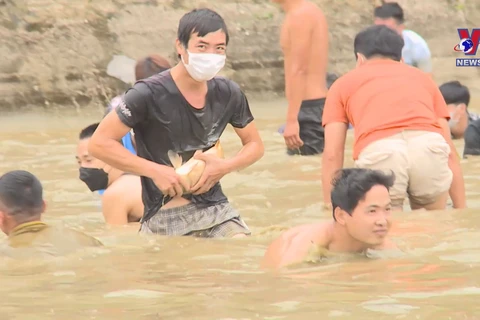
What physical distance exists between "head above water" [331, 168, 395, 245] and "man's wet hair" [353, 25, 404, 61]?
167cm

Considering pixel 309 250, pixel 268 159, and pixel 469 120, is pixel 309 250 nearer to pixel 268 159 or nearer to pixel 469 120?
pixel 268 159

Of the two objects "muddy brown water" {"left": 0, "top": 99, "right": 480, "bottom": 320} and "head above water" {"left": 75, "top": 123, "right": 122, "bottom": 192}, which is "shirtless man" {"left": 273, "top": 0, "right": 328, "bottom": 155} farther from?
"head above water" {"left": 75, "top": 123, "right": 122, "bottom": 192}

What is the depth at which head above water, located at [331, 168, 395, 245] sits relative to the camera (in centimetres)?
577

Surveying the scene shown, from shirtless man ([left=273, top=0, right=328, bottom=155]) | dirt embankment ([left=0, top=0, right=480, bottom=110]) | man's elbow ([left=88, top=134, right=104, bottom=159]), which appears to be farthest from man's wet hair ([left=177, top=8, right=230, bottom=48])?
dirt embankment ([left=0, top=0, right=480, bottom=110])

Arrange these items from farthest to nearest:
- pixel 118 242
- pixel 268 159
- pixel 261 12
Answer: pixel 261 12 → pixel 268 159 → pixel 118 242

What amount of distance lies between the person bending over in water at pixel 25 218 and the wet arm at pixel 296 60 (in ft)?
13.1

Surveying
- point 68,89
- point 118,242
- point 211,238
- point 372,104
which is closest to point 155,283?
point 211,238

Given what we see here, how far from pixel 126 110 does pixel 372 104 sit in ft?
6.16

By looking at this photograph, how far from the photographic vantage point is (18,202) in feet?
20.4

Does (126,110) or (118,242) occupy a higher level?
(126,110)

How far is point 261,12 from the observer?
49.4ft

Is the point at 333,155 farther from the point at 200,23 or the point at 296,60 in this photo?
the point at 296,60

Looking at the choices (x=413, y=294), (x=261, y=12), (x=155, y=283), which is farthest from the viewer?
(x=261, y=12)

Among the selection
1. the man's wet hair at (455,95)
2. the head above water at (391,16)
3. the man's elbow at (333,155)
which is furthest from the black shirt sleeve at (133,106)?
the man's wet hair at (455,95)
